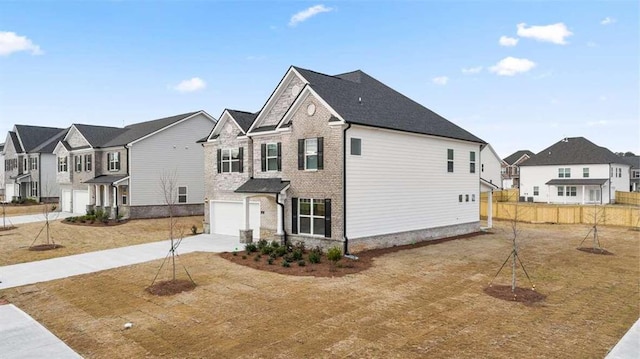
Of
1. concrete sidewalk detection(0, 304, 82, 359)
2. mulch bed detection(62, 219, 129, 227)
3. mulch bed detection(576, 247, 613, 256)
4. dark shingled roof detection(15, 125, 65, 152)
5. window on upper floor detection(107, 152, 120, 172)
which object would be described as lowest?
mulch bed detection(576, 247, 613, 256)

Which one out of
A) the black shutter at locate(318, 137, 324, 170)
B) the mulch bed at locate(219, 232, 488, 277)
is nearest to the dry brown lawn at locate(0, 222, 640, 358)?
the mulch bed at locate(219, 232, 488, 277)

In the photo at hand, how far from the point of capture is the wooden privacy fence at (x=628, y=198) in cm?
4932

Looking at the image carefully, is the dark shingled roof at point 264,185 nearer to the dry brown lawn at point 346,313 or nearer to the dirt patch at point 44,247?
the dry brown lawn at point 346,313

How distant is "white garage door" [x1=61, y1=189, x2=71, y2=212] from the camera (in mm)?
40844

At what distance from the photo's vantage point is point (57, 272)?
15.8m

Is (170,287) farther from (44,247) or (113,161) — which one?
(113,161)

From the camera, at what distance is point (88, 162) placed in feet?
125

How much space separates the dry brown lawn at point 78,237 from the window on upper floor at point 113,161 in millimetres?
6063

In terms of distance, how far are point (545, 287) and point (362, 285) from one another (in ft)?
20.6

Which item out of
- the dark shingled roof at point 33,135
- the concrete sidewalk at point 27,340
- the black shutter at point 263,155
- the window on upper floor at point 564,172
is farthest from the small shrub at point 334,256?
the window on upper floor at point 564,172

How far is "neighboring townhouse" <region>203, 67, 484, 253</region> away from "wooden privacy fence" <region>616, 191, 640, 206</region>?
35.9 metres

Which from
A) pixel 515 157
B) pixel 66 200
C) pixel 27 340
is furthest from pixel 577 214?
pixel 515 157

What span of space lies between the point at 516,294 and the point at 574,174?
5085cm

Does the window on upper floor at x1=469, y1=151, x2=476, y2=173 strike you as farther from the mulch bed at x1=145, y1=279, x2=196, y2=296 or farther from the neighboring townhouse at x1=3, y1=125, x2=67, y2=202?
the neighboring townhouse at x1=3, y1=125, x2=67, y2=202
